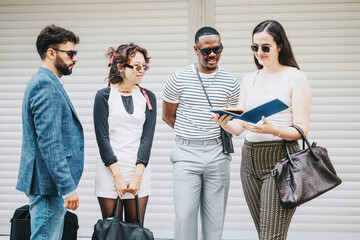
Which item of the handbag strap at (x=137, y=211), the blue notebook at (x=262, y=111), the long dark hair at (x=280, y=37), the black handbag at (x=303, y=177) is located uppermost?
the long dark hair at (x=280, y=37)


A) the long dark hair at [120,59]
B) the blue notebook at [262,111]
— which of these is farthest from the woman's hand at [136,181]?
the blue notebook at [262,111]

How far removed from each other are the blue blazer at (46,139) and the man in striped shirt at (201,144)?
38.0 inches

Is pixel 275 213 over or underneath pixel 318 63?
underneath

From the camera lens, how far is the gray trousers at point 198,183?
9.93 feet

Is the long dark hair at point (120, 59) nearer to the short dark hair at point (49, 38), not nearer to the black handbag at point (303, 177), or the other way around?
the short dark hair at point (49, 38)

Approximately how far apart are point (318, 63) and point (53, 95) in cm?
340

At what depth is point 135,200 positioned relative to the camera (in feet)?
9.59

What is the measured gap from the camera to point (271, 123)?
2.39 m

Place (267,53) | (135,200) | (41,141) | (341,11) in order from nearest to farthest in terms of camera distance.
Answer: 1. (41,141)
2. (267,53)
3. (135,200)
4. (341,11)

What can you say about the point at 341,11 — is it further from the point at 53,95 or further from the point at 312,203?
the point at 53,95

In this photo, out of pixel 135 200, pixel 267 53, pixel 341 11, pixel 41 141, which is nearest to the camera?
pixel 41 141

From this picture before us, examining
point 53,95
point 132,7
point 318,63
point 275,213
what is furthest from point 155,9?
point 275,213

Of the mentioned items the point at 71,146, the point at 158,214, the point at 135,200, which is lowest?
the point at 158,214

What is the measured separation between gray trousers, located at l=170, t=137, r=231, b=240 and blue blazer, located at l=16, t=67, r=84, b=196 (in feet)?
3.12
